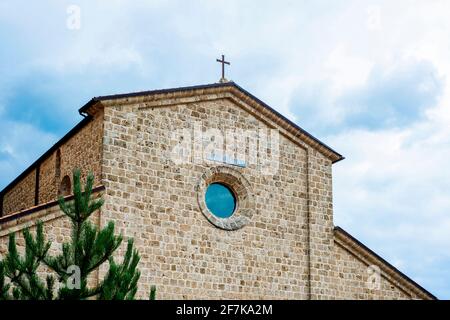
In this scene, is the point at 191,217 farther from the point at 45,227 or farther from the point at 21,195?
the point at 21,195

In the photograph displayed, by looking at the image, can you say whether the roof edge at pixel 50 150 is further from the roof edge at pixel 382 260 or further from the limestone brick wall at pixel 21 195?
the roof edge at pixel 382 260

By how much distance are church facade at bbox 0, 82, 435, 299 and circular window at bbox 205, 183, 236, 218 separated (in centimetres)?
3

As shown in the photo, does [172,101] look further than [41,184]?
No

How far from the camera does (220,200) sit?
21.3m

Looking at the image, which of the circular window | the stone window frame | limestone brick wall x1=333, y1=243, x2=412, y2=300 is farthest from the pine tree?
limestone brick wall x1=333, y1=243, x2=412, y2=300

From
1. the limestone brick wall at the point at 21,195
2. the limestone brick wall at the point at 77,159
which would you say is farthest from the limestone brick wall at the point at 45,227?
the limestone brick wall at the point at 21,195

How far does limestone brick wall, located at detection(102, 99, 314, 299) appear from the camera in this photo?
19.4m

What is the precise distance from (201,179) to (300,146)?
368 cm
